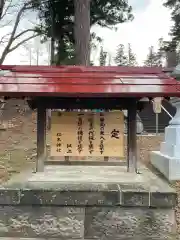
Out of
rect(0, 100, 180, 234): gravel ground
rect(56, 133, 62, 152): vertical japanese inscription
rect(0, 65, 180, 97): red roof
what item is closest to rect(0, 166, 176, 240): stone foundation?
rect(0, 100, 180, 234): gravel ground

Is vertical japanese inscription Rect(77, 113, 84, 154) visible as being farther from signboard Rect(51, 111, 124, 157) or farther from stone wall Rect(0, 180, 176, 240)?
stone wall Rect(0, 180, 176, 240)

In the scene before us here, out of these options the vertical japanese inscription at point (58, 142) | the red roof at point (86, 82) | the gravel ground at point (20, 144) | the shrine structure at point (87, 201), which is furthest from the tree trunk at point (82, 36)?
the shrine structure at point (87, 201)

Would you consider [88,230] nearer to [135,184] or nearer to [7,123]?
[135,184]

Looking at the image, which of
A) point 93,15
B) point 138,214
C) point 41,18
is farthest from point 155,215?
point 41,18

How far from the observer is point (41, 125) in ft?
19.0

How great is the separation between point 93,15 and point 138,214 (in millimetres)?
13942

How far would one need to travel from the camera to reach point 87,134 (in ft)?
19.4

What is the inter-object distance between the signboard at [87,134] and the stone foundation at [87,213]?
1.13 m

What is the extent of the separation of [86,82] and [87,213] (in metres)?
1.79

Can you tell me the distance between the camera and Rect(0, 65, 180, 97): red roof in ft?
15.9

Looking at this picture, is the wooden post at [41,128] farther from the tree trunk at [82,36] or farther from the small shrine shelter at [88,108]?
the tree trunk at [82,36]

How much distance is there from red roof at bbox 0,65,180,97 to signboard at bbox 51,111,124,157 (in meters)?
0.70

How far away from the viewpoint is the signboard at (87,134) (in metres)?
5.90

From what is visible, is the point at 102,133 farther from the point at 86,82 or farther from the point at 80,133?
the point at 86,82
